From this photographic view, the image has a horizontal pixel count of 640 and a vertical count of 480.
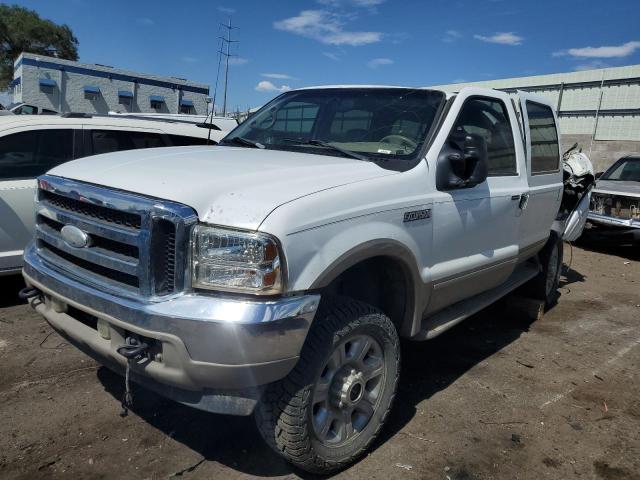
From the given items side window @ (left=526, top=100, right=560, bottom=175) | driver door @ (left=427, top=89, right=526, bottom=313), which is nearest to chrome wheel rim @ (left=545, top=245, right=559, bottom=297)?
side window @ (left=526, top=100, right=560, bottom=175)

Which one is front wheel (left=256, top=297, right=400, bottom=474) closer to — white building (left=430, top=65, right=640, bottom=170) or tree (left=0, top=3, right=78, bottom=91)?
white building (left=430, top=65, right=640, bottom=170)

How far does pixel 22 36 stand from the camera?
46.6 metres

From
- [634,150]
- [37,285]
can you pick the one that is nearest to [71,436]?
[37,285]

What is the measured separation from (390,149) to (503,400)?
6.30ft

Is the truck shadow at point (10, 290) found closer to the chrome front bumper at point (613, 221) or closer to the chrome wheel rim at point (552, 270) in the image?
the chrome wheel rim at point (552, 270)

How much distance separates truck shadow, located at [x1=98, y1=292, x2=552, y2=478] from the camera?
2918 millimetres

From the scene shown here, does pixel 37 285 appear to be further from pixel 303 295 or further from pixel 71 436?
pixel 303 295

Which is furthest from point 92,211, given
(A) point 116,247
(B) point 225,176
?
(B) point 225,176

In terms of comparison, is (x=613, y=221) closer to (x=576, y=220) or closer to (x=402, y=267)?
(x=576, y=220)

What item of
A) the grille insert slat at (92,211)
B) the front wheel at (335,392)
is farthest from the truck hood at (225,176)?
the front wheel at (335,392)

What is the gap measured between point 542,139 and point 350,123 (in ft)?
7.34

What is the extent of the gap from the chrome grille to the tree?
50.8 m

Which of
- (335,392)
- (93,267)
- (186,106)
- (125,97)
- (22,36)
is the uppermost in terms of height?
(22,36)

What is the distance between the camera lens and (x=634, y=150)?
16109mm
